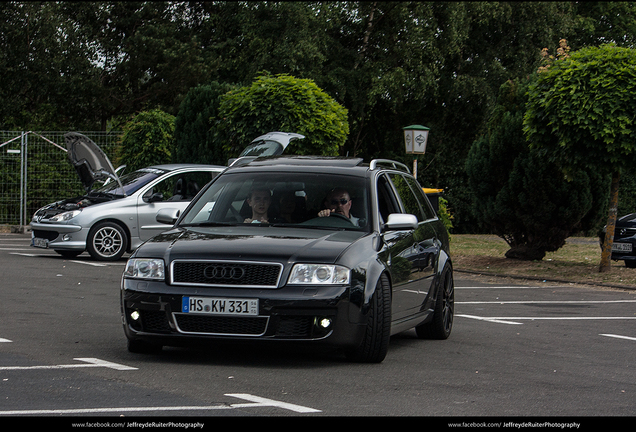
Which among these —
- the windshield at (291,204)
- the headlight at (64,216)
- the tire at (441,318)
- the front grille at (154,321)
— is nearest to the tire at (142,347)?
the front grille at (154,321)

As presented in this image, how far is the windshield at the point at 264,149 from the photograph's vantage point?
16.7 m

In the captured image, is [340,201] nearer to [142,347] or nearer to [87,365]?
[142,347]

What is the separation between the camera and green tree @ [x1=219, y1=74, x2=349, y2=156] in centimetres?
1967

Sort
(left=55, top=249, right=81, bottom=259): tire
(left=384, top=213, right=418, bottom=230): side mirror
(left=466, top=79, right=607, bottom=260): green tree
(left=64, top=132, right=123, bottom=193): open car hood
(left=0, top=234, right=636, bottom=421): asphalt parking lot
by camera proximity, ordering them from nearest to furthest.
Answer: (left=0, top=234, right=636, bottom=421): asphalt parking lot
(left=384, top=213, right=418, bottom=230): side mirror
(left=55, top=249, right=81, bottom=259): tire
(left=466, top=79, right=607, bottom=260): green tree
(left=64, top=132, right=123, bottom=193): open car hood

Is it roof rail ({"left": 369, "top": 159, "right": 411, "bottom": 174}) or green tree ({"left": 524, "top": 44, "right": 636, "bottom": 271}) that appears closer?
roof rail ({"left": 369, "top": 159, "right": 411, "bottom": 174})

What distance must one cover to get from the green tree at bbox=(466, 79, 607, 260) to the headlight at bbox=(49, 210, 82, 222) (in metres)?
7.99

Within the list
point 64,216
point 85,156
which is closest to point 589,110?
point 64,216

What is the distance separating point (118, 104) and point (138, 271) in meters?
31.9

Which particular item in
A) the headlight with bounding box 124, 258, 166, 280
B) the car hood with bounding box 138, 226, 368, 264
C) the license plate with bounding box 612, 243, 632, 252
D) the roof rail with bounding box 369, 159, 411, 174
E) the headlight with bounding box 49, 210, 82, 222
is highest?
the roof rail with bounding box 369, 159, 411, 174

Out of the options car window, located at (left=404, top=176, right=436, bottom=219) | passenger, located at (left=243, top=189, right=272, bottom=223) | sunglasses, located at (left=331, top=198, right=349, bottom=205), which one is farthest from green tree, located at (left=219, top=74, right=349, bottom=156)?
sunglasses, located at (left=331, top=198, right=349, bottom=205)

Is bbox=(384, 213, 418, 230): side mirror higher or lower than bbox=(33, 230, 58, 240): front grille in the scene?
higher

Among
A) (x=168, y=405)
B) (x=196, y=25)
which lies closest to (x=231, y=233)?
(x=168, y=405)

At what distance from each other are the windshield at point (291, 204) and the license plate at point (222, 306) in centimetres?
117

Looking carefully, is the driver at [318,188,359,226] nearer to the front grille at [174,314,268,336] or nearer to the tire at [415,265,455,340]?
the front grille at [174,314,268,336]
